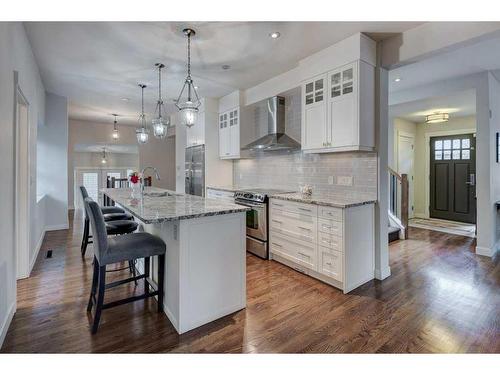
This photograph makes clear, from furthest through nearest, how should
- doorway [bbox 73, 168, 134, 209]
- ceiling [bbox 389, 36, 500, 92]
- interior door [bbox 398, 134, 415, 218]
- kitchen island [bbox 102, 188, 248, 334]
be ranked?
1. doorway [bbox 73, 168, 134, 209]
2. interior door [bbox 398, 134, 415, 218]
3. ceiling [bbox 389, 36, 500, 92]
4. kitchen island [bbox 102, 188, 248, 334]

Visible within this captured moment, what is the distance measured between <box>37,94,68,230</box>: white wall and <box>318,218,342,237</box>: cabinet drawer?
17.0ft

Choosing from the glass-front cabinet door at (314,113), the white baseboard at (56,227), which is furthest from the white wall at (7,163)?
the white baseboard at (56,227)

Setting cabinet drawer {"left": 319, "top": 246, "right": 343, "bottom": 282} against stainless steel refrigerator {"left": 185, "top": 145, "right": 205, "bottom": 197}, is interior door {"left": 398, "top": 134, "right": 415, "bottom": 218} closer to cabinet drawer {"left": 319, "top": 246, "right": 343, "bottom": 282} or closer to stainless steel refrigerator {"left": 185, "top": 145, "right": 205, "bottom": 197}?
cabinet drawer {"left": 319, "top": 246, "right": 343, "bottom": 282}

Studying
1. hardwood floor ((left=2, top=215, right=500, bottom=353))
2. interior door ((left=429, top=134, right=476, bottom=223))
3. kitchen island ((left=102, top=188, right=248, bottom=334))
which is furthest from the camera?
interior door ((left=429, top=134, right=476, bottom=223))

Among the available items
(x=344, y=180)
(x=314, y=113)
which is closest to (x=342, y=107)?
(x=314, y=113)

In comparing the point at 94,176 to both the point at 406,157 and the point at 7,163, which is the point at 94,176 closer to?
the point at 7,163

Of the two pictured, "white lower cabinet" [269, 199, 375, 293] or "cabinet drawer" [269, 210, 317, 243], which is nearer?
"white lower cabinet" [269, 199, 375, 293]

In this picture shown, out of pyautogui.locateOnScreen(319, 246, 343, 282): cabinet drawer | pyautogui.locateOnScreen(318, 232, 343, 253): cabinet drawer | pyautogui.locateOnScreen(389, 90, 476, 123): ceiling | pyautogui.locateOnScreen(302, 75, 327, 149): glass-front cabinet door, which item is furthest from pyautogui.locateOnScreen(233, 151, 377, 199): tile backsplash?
pyautogui.locateOnScreen(389, 90, 476, 123): ceiling

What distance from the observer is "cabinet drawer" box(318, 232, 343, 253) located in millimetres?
2768

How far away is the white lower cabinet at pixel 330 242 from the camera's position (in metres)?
2.76

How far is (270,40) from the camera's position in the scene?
118 inches

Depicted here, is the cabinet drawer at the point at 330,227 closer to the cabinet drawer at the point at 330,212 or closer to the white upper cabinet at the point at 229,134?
the cabinet drawer at the point at 330,212

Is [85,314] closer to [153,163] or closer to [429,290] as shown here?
[429,290]

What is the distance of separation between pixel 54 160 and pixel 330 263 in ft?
18.1
